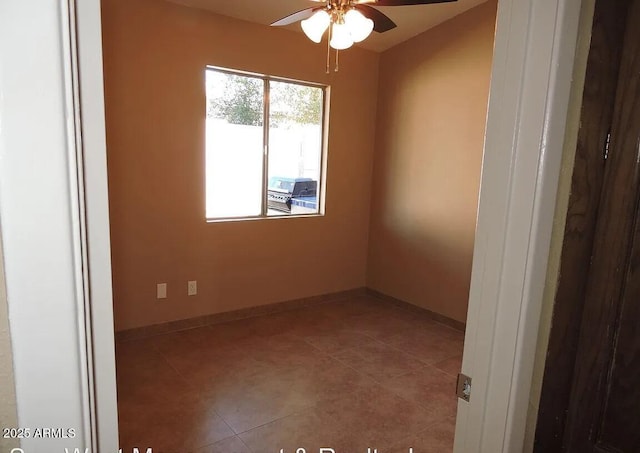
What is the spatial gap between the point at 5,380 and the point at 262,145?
347cm

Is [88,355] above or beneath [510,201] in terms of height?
beneath

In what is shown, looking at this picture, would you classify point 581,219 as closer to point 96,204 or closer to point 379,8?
point 96,204

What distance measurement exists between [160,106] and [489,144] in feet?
9.50

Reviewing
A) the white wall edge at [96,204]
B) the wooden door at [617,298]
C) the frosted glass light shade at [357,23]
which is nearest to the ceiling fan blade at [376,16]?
the frosted glass light shade at [357,23]

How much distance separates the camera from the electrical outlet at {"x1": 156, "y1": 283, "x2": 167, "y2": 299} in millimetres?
3373

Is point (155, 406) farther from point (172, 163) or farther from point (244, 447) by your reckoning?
point (172, 163)

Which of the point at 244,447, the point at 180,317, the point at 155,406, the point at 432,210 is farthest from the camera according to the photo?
the point at 432,210

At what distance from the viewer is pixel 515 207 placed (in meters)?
0.82

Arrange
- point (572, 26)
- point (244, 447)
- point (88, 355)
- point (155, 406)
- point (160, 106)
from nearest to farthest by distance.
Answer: point (88, 355) → point (572, 26) → point (244, 447) → point (155, 406) → point (160, 106)

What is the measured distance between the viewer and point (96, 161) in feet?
1.83

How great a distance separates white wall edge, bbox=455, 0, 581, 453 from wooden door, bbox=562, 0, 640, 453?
9 centimetres

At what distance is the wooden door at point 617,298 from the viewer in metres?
0.74

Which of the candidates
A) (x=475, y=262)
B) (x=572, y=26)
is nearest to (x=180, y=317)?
(x=475, y=262)

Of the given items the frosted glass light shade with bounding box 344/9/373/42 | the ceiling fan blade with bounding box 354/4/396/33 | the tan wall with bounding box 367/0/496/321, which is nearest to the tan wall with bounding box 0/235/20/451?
the frosted glass light shade with bounding box 344/9/373/42
